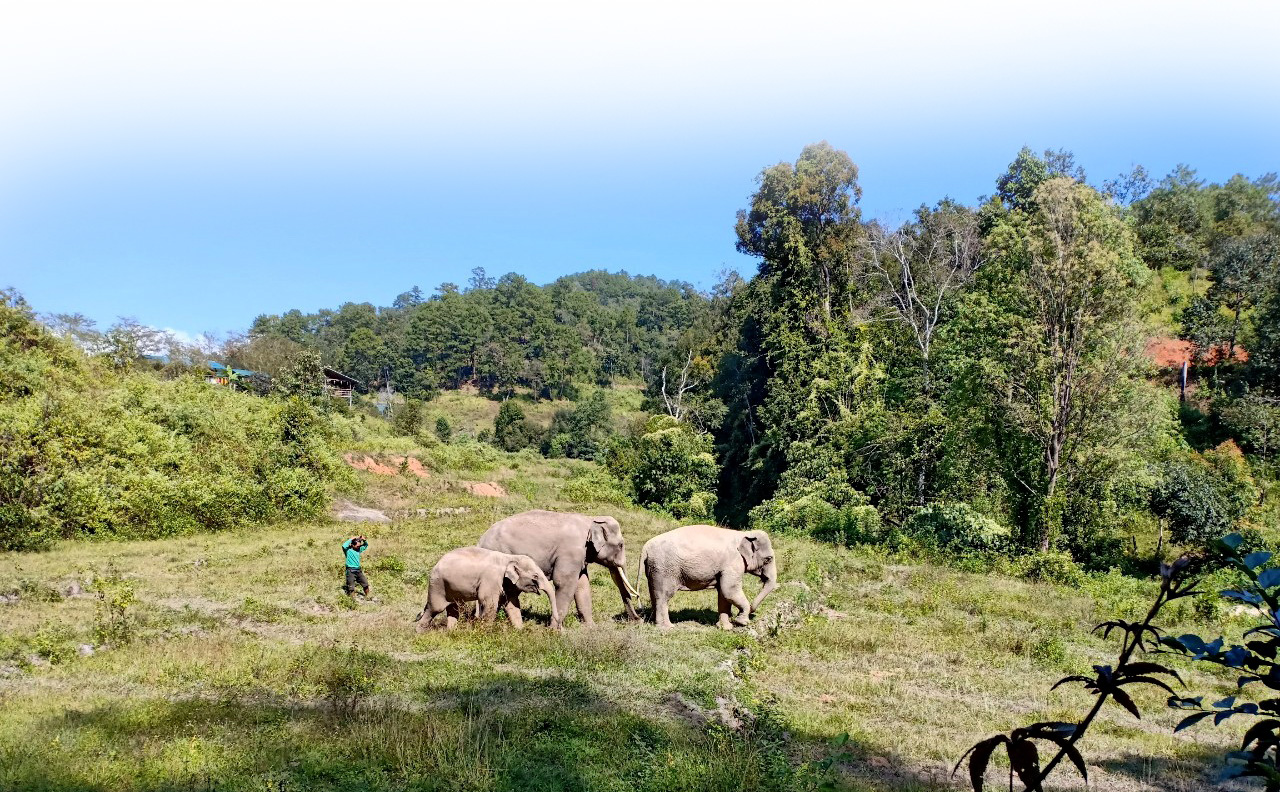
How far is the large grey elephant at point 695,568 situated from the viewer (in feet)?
49.0

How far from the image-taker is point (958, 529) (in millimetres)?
24719

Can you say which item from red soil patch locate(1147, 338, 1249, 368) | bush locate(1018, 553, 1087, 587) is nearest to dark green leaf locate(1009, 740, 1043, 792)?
bush locate(1018, 553, 1087, 587)

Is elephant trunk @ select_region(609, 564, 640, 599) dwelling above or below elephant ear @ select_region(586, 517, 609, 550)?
below

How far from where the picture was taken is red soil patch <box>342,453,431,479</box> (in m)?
42.4

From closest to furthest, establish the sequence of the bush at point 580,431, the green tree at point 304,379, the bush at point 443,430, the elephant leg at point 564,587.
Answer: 1. the elephant leg at point 564,587
2. the green tree at point 304,379
3. the bush at point 580,431
4. the bush at point 443,430

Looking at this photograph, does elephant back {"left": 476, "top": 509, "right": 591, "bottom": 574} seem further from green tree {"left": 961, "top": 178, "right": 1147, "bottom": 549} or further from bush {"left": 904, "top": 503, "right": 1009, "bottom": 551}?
green tree {"left": 961, "top": 178, "right": 1147, "bottom": 549}

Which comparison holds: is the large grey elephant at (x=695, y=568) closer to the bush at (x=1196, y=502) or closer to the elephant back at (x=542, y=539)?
the elephant back at (x=542, y=539)

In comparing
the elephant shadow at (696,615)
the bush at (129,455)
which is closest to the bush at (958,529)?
the elephant shadow at (696,615)

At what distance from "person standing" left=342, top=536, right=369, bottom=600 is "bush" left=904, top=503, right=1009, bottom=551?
16.9m

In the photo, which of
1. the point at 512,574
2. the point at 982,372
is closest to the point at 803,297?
the point at 982,372

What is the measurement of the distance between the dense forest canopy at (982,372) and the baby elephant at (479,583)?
1546cm

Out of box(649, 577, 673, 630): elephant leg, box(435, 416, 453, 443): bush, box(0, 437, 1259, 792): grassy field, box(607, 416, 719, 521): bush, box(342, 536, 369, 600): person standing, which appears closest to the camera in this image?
box(0, 437, 1259, 792): grassy field

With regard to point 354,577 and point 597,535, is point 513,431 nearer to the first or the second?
point 354,577

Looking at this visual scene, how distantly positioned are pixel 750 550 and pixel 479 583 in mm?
5436
